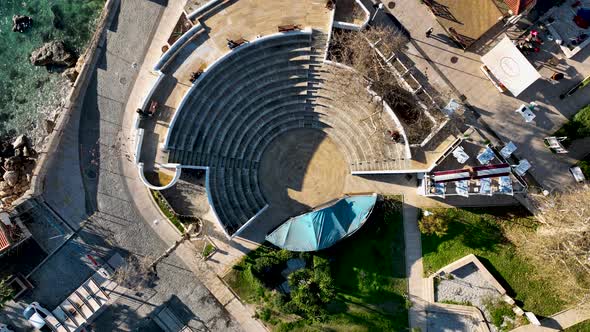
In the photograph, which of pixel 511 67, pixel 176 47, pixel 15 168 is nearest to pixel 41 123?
pixel 15 168

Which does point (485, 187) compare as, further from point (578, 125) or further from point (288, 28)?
point (288, 28)

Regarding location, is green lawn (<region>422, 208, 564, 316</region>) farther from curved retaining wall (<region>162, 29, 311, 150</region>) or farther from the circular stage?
curved retaining wall (<region>162, 29, 311, 150</region>)

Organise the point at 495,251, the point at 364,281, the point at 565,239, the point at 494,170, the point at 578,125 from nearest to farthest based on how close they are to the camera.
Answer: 1. the point at 565,239
2. the point at 494,170
3. the point at 578,125
4. the point at 495,251
5. the point at 364,281

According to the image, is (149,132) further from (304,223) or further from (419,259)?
(419,259)

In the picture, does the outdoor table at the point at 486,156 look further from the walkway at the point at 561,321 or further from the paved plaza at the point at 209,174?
the walkway at the point at 561,321

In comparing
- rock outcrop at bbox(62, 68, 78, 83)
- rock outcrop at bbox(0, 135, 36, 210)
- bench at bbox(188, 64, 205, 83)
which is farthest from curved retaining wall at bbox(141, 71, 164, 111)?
rock outcrop at bbox(0, 135, 36, 210)

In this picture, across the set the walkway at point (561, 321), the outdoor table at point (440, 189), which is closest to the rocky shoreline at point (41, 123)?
the outdoor table at point (440, 189)

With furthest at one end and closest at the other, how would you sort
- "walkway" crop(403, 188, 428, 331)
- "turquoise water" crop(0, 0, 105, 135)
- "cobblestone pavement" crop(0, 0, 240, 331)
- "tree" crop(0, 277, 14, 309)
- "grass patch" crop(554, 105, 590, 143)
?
"turquoise water" crop(0, 0, 105, 135)
"walkway" crop(403, 188, 428, 331)
"cobblestone pavement" crop(0, 0, 240, 331)
"grass patch" crop(554, 105, 590, 143)
"tree" crop(0, 277, 14, 309)
